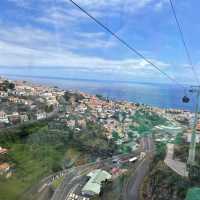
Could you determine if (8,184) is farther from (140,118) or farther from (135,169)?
(140,118)

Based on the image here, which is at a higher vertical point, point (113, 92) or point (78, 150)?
point (113, 92)

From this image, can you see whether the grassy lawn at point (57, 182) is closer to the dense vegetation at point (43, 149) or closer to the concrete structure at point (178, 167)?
the dense vegetation at point (43, 149)

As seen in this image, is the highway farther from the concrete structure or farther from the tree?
the concrete structure

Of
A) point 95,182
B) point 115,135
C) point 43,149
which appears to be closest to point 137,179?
point 95,182

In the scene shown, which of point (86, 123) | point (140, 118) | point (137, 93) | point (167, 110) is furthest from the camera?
point (167, 110)

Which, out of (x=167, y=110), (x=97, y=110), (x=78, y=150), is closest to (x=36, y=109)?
(x=78, y=150)

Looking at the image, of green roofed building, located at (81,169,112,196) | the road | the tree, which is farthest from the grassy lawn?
the tree

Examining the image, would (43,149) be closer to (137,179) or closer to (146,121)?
(137,179)

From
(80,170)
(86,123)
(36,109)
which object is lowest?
(80,170)
